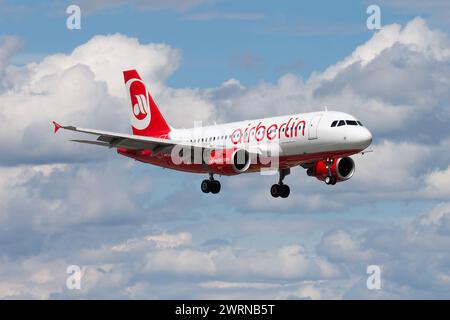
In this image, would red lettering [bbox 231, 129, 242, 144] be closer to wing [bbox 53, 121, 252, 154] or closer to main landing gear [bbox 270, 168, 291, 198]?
wing [bbox 53, 121, 252, 154]

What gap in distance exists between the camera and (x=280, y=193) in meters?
82.4

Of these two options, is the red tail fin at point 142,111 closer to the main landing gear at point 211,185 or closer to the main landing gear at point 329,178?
the main landing gear at point 211,185

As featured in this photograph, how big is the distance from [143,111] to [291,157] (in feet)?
75.8

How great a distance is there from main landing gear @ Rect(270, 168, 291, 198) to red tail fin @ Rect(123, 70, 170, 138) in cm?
1222

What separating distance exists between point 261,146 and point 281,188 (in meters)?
7.59

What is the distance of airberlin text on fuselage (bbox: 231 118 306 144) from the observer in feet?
241

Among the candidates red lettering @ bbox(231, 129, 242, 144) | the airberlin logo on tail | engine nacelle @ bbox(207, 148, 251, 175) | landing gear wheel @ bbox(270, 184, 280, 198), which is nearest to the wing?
engine nacelle @ bbox(207, 148, 251, 175)

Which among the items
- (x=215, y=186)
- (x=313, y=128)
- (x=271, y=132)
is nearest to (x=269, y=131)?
(x=271, y=132)

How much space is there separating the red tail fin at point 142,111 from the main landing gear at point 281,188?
12219 mm

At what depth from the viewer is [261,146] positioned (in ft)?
249

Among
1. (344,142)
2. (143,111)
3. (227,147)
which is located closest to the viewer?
(344,142)

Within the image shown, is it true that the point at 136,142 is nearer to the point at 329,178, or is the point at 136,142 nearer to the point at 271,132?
the point at 271,132
